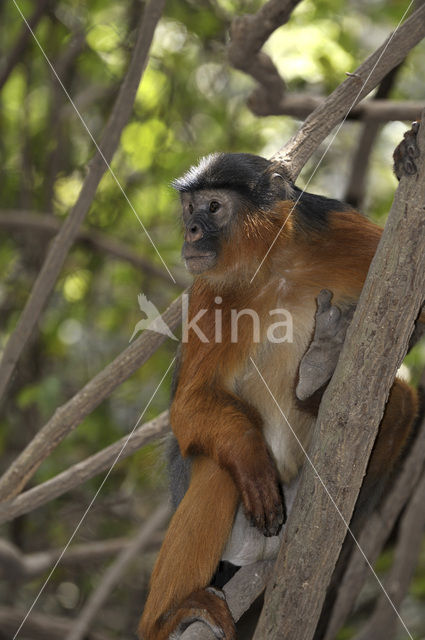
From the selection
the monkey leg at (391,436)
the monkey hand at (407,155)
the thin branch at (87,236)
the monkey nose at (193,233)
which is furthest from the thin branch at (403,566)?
the monkey hand at (407,155)

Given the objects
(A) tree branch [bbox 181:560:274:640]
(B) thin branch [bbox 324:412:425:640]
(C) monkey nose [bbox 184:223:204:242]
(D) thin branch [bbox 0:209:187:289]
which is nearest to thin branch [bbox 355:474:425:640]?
(B) thin branch [bbox 324:412:425:640]

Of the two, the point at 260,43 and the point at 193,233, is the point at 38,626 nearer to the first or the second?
the point at 193,233

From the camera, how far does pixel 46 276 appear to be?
3.07 m

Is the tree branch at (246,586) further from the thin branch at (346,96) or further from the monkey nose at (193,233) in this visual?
the thin branch at (346,96)

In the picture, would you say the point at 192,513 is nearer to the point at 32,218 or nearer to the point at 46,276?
the point at 46,276

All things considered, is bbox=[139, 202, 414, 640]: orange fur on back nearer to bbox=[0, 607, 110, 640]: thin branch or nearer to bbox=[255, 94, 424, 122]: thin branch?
bbox=[255, 94, 424, 122]: thin branch

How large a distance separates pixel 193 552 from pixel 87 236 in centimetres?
283

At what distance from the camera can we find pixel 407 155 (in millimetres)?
1874

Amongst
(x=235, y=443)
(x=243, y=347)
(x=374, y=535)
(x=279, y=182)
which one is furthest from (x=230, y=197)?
(x=374, y=535)

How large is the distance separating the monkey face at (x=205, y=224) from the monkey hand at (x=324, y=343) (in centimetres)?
45

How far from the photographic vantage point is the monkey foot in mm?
2348

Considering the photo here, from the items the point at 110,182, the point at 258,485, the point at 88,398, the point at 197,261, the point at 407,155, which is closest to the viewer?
the point at 407,155

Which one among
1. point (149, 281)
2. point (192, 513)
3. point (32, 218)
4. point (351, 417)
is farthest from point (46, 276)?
point (149, 281)

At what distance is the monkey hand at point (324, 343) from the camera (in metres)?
2.31
